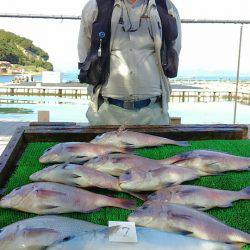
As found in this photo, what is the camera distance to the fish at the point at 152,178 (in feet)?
7.46

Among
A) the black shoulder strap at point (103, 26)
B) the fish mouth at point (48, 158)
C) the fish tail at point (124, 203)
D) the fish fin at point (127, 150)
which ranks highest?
the black shoulder strap at point (103, 26)

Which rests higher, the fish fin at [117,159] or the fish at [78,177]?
the fish fin at [117,159]

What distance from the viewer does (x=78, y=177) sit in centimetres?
234

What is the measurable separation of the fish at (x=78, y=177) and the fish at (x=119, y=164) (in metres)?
0.11

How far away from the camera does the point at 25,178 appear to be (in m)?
2.49

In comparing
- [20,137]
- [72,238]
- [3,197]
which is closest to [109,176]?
[3,197]

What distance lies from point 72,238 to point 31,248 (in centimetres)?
19

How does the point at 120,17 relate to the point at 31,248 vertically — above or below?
above

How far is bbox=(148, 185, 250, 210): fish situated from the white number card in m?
0.38

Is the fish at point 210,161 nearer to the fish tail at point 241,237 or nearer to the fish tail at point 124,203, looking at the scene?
the fish tail at point 124,203

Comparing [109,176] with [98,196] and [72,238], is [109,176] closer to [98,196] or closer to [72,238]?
[98,196]

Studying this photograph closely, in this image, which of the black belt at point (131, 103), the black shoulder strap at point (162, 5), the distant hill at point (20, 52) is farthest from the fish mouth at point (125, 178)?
the distant hill at point (20, 52)

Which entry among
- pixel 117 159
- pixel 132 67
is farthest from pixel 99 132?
pixel 132 67

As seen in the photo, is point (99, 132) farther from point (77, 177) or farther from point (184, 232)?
point (184, 232)
